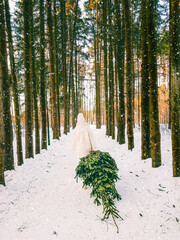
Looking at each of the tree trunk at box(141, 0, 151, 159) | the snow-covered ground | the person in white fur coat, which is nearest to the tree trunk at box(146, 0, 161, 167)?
the snow-covered ground

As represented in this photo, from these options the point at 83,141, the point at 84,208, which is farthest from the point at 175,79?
the point at 84,208

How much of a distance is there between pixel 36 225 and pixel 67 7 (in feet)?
68.2

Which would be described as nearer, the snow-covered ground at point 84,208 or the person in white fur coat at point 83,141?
the snow-covered ground at point 84,208

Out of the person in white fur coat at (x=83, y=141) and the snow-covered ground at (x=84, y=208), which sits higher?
the person in white fur coat at (x=83, y=141)

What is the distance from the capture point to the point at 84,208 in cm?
365

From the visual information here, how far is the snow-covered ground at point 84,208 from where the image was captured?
9.51 ft

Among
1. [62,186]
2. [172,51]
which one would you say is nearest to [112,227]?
[62,186]

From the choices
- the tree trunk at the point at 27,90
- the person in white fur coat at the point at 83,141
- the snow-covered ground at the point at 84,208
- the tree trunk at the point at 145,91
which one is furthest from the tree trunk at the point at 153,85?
the tree trunk at the point at 27,90

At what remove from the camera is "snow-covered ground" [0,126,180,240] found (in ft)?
9.51

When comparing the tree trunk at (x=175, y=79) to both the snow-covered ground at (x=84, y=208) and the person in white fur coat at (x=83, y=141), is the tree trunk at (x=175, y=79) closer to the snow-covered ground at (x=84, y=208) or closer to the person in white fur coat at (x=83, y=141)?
the snow-covered ground at (x=84, y=208)

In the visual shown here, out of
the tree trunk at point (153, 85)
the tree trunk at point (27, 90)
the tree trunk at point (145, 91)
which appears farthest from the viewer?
the tree trunk at point (27, 90)

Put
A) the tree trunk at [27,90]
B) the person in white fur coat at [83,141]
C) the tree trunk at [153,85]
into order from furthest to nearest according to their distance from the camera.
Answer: the tree trunk at [27,90], the person in white fur coat at [83,141], the tree trunk at [153,85]

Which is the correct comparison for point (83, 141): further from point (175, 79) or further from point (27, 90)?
point (27, 90)

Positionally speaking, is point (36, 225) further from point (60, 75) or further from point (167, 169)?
point (60, 75)
